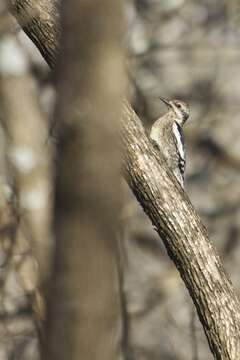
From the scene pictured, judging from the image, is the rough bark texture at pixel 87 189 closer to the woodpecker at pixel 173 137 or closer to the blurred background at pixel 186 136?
the woodpecker at pixel 173 137

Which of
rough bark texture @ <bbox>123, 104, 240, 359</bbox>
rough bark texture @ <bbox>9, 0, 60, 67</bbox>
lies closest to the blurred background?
rough bark texture @ <bbox>9, 0, 60, 67</bbox>

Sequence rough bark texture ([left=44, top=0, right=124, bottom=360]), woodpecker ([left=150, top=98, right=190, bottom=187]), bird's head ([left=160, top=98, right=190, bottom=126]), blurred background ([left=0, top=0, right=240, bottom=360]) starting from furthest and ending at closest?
blurred background ([left=0, top=0, right=240, bottom=360]) < bird's head ([left=160, top=98, right=190, bottom=126]) < woodpecker ([left=150, top=98, right=190, bottom=187]) < rough bark texture ([left=44, top=0, right=124, bottom=360])

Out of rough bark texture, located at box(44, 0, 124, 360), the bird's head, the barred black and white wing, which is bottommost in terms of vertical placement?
rough bark texture, located at box(44, 0, 124, 360)

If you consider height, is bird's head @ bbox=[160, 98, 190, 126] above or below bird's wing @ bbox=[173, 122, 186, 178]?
above

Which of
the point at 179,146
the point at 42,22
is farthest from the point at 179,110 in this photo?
the point at 42,22

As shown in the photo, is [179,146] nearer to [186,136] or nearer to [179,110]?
[179,110]

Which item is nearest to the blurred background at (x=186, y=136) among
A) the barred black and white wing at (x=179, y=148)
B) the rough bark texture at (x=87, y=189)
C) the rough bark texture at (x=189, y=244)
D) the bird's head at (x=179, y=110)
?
the bird's head at (x=179, y=110)

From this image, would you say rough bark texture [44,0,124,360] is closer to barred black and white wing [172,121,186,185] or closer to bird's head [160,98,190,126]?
barred black and white wing [172,121,186,185]

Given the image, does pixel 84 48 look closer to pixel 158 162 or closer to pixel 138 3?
pixel 158 162
